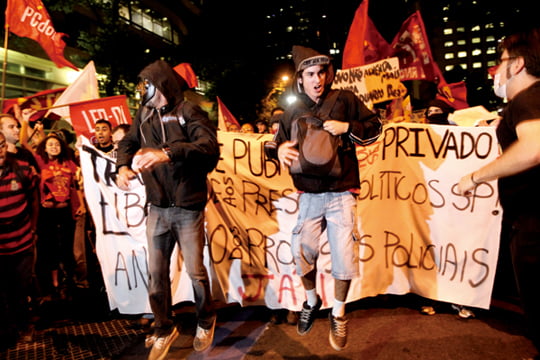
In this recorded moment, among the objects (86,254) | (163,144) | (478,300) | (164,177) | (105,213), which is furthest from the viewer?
(86,254)

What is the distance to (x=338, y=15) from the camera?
20.0 meters

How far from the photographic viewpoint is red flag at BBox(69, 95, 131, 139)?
6.13 meters

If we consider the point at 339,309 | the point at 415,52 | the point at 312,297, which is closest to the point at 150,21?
the point at 415,52

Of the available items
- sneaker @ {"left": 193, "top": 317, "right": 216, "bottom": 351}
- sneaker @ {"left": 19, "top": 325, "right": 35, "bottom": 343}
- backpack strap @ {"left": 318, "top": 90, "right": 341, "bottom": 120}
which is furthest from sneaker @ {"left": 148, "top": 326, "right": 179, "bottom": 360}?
backpack strap @ {"left": 318, "top": 90, "right": 341, "bottom": 120}

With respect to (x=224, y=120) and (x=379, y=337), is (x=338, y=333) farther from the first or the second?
(x=224, y=120)

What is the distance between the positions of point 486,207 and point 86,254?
5.36 metres

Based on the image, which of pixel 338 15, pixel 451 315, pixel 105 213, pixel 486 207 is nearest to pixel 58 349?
pixel 105 213

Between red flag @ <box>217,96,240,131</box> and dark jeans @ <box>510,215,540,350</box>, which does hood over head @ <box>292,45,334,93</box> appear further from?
red flag @ <box>217,96,240,131</box>

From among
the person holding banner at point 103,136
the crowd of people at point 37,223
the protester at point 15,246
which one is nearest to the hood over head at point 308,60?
the crowd of people at point 37,223

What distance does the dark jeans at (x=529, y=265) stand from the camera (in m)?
2.06

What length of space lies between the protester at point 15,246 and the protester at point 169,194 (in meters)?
1.45

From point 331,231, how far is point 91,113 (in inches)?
189

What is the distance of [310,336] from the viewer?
3.70 meters

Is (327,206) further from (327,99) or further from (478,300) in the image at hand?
(478,300)
